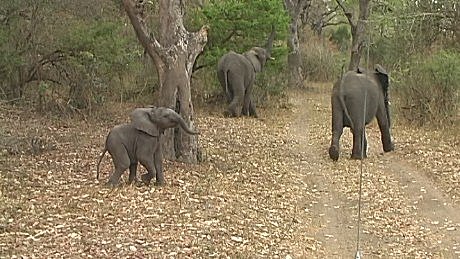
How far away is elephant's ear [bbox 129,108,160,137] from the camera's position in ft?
31.1

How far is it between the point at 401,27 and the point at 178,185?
34.4ft

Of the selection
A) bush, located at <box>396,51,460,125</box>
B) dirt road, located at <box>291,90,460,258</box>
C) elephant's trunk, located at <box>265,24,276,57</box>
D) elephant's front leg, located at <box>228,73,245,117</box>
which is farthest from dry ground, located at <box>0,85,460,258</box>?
elephant's trunk, located at <box>265,24,276,57</box>

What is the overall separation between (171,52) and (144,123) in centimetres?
200

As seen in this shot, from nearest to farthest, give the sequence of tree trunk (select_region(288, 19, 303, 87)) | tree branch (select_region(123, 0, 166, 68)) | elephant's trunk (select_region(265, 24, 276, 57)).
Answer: tree branch (select_region(123, 0, 166, 68)) < elephant's trunk (select_region(265, 24, 276, 57)) < tree trunk (select_region(288, 19, 303, 87))

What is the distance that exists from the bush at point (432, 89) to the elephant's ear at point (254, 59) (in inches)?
132

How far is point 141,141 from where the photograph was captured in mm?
9508

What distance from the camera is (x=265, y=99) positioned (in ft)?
69.8

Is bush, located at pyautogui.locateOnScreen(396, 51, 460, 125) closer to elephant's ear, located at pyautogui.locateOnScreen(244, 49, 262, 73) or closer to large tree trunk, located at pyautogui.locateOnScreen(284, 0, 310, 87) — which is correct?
elephant's ear, located at pyautogui.locateOnScreen(244, 49, 262, 73)

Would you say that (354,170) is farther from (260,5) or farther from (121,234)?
(260,5)

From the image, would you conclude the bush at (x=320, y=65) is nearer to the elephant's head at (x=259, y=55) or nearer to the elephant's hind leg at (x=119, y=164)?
the elephant's head at (x=259, y=55)

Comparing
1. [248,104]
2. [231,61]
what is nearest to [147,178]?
[231,61]

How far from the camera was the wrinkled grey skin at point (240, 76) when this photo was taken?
18062mm

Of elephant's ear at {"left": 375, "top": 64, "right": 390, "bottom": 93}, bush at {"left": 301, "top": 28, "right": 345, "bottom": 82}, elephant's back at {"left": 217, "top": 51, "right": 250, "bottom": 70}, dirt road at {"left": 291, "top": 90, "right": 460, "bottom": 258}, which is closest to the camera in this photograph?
dirt road at {"left": 291, "top": 90, "right": 460, "bottom": 258}

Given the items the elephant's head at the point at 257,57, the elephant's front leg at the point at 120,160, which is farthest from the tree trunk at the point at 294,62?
the elephant's front leg at the point at 120,160
